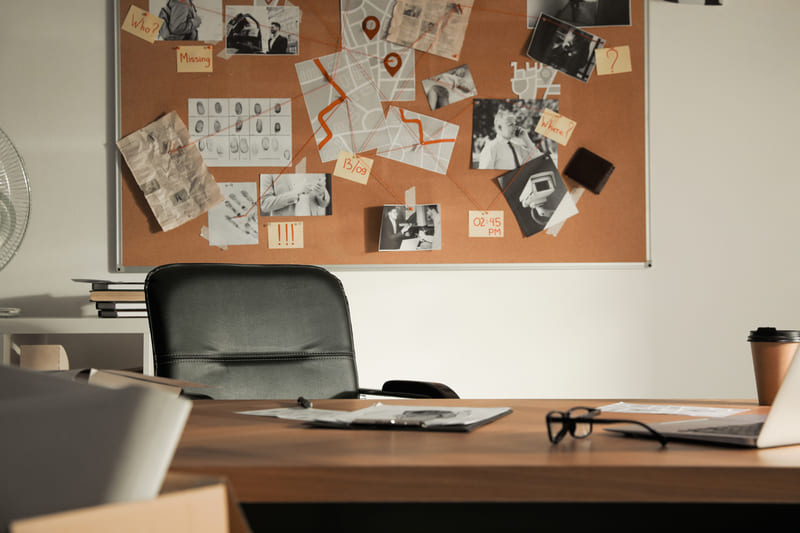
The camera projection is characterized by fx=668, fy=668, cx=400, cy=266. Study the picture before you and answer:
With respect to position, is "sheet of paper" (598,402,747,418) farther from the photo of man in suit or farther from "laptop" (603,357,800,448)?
the photo of man in suit

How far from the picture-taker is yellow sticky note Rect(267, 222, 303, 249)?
2.57 m

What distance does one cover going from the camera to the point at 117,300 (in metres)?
2.25

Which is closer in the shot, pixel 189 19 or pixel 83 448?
pixel 83 448

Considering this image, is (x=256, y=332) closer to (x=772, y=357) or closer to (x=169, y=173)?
(x=772, y=357)

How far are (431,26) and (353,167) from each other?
63 cm

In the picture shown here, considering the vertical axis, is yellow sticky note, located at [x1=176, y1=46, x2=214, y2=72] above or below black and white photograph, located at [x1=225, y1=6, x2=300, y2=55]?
below

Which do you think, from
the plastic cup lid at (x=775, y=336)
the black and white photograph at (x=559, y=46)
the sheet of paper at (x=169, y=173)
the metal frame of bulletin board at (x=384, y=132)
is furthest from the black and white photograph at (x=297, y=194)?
the plastic cup lid at (x=775, y=336)

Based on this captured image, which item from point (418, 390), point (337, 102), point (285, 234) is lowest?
point (418, 390)

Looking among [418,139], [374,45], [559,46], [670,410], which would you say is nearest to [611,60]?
[559,46]

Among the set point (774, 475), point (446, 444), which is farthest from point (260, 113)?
point (774, 475)

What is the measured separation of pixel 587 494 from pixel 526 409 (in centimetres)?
44

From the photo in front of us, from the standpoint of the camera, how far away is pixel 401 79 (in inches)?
102

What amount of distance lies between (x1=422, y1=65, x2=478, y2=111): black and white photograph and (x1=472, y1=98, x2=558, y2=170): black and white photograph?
59mm

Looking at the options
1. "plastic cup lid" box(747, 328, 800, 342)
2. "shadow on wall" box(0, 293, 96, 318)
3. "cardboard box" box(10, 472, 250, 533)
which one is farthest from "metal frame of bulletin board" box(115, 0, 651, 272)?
"cardboard box" box(10, 472, 250, 533)
